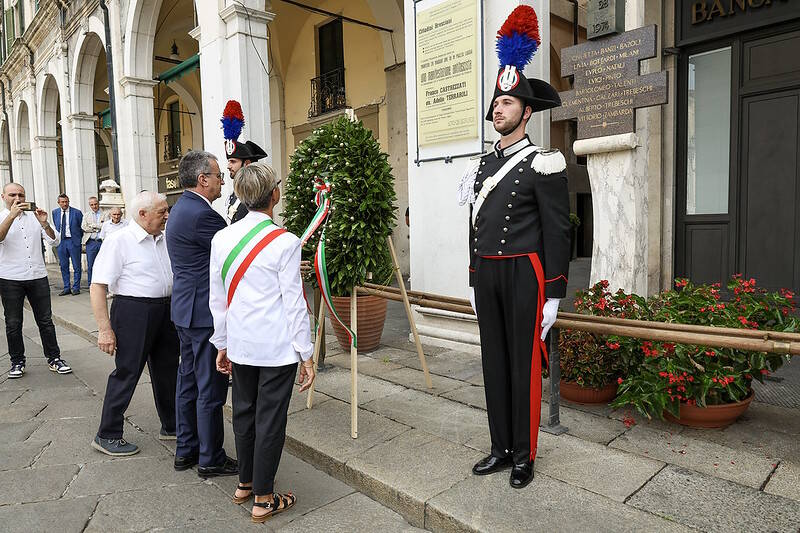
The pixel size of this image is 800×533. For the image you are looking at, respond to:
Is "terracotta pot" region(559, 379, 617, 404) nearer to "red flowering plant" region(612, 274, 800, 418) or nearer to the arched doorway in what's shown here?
"red flowering plant" region(612, 274, 800, 418)

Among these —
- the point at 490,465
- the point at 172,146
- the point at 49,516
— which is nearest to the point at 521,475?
the point at 490,465

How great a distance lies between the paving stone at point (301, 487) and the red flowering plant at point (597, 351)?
172 cm

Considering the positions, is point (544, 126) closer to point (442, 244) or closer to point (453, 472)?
point (442, 244)

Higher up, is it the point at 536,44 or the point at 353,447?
the point at 536,44

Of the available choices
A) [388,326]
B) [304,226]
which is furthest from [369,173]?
[388,326]

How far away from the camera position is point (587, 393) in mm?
4004

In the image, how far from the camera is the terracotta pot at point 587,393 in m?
3.99

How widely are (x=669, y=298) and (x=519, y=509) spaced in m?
1.97

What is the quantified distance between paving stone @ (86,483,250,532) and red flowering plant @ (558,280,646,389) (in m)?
2.29

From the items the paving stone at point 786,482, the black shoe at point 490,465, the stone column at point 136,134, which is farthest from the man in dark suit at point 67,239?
the paving stone at point 786,482

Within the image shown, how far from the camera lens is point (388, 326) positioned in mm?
7309

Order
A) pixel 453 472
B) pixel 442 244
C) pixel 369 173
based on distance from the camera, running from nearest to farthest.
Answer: pixel 453 472 < pixel 369 173 < pixel 442 244

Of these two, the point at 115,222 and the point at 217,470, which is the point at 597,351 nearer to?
the point at 217,470

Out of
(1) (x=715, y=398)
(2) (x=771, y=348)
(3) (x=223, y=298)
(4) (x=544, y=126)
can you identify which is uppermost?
(4) (x=544, y=126)
